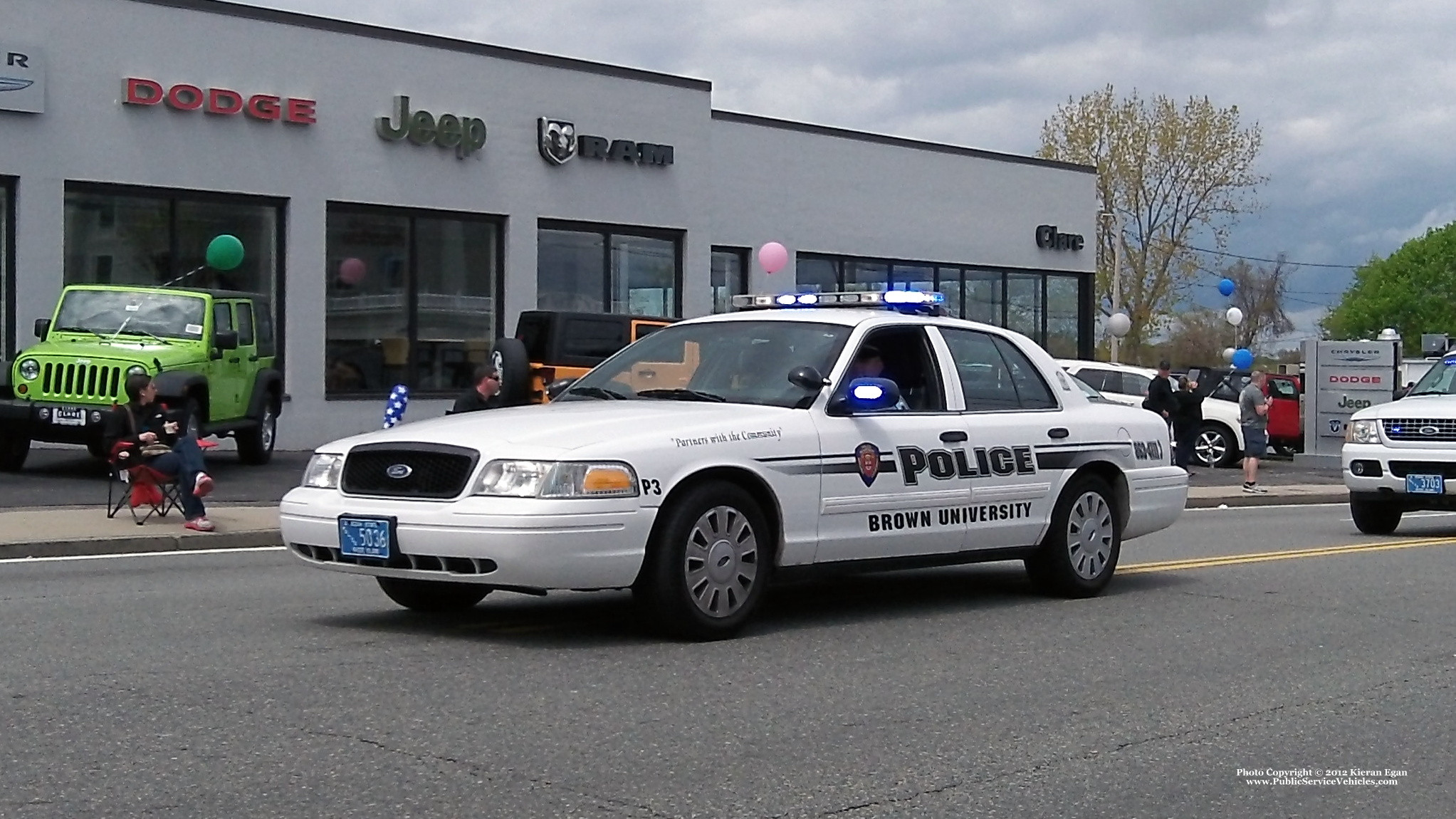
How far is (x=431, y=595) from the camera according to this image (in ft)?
30.7

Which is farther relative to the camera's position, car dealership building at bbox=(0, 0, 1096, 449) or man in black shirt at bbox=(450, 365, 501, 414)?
car dealership building at bbox=(0, 0, 1096, 449)

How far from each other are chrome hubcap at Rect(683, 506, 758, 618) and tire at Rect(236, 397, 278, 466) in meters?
13.7

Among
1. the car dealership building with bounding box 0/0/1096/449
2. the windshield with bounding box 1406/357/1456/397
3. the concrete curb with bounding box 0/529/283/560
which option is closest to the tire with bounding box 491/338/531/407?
the concrete curb with bounding box 0/529/283/560

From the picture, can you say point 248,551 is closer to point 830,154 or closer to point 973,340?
point 973,340

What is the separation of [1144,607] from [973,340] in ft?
5.92

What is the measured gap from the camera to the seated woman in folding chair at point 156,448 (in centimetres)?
1476

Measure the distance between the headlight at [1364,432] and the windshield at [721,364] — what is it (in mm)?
→ 8613

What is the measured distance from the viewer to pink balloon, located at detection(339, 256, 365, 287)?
25.7 metres

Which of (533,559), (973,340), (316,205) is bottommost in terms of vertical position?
(533,559)

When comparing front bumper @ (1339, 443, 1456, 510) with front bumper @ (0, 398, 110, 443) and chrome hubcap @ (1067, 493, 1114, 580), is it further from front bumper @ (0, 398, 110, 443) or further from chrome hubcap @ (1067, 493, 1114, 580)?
front bumper @ (0, 398, 110, 443)

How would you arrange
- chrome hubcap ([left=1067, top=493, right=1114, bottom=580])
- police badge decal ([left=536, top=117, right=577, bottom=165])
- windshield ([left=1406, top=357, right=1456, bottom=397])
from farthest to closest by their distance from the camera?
police badge decal ([left=536, top=117, right=577, bottom=165]) < windshield ([left=1406, top=357, right=1456, bottom=397]) < chrome hubcap ([left=1067, top=493, right=1114, bottom=580])

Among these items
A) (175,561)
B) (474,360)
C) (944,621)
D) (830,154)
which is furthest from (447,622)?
(830,154)

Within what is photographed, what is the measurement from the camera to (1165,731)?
6.98m

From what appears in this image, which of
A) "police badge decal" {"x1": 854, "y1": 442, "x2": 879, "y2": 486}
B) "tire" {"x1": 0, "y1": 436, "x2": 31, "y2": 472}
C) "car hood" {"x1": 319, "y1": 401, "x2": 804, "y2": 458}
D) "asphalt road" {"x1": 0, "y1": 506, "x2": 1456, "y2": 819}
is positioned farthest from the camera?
"tire" {"x1": 0, "y1": 436, "x2": 31, "y2": 472}
